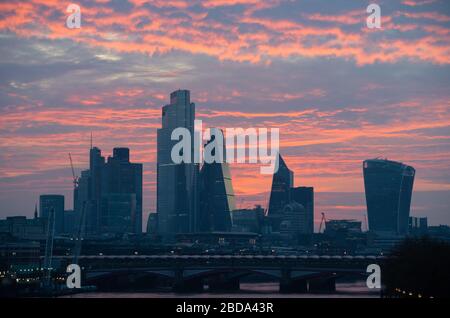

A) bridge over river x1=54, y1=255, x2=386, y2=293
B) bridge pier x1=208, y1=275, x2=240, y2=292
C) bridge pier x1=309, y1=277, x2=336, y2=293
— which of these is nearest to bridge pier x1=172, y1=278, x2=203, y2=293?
bridge over river x1=54, y1=255, x2=386, y2=293

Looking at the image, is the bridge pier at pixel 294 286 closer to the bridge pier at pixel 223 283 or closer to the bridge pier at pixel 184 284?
the bridge pier at pixel 223 283

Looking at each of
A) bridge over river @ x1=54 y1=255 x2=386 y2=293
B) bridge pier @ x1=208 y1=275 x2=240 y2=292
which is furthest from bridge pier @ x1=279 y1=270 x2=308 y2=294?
bridge pier @ x1=208 y1=275 x2=240 y2=292

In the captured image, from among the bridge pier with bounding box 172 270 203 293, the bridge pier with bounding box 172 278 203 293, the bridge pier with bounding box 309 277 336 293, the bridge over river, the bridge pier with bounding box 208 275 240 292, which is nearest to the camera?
the bridge over river

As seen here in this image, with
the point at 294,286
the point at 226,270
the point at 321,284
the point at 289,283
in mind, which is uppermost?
the point at 226,270

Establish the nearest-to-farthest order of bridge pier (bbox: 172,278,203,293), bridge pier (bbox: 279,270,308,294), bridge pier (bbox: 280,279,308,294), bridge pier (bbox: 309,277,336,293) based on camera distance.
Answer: bridge pier (bbox: 280,279,308,294), bridge pier (bbox: 279,270,308,294), bridge pier (bbox: 172,278,203,293), bridge pier (bbox: 309,277,336,293)

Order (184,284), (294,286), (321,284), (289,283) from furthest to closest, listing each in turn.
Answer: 1. (184,284)
2. (321,284)
3. (294,286)
4. (289,283)

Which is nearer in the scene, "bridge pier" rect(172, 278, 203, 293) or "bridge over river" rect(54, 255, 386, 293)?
"bridge over river" rect(54, 255, 386, 293)

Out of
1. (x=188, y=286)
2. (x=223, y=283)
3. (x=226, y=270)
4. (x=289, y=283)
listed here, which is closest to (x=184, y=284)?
(x=188, y=286)

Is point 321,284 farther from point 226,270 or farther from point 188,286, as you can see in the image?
point 188,286

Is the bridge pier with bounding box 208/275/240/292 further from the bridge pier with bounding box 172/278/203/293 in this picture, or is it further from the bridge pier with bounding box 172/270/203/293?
the bridge pier with bounding box 172/270/203/293

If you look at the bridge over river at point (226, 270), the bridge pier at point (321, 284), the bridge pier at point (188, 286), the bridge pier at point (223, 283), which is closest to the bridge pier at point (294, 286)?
the bridge over river at point (226, 270)

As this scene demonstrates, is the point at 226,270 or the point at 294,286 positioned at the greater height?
the point at 226,270

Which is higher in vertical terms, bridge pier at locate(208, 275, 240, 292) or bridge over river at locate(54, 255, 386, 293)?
bridge over river at locate(54, 255, 386, 293)

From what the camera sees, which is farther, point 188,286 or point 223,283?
point 223,283
